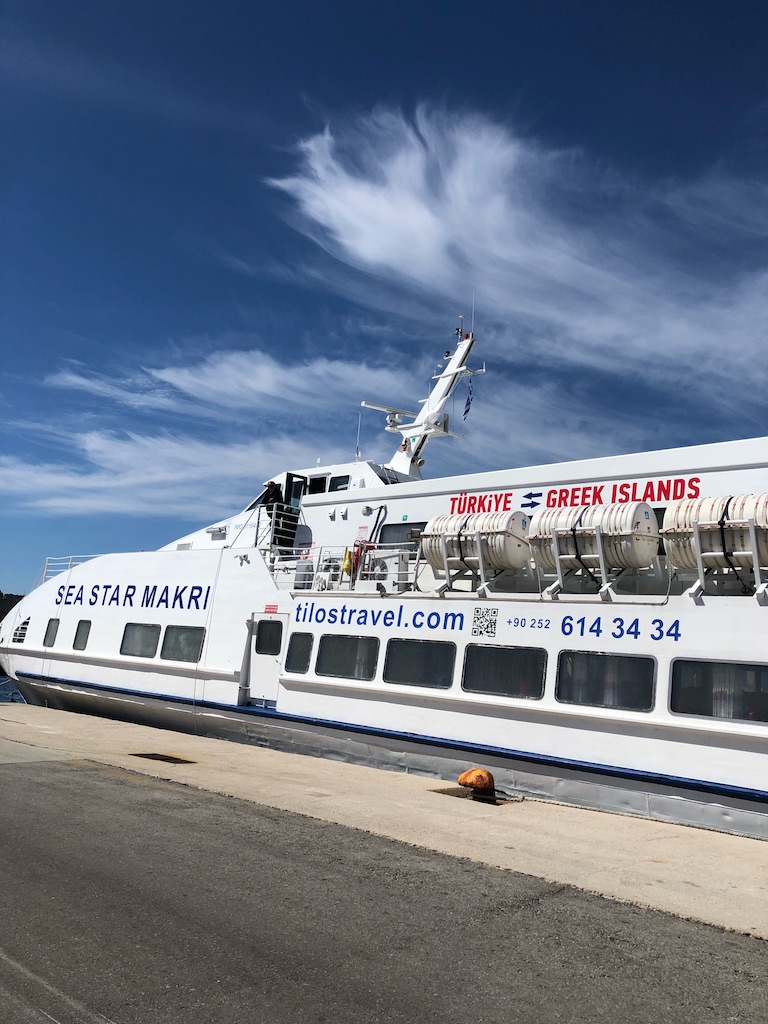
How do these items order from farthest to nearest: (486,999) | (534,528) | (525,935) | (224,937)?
(534,528)
(525,935)
(224,937)
(486,999)

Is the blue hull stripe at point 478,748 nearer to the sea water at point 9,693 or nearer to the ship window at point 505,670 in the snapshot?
the ship window at point 505,670

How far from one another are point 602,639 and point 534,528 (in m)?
2.02

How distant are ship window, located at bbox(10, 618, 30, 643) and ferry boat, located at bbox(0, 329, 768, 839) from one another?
1.79 meters

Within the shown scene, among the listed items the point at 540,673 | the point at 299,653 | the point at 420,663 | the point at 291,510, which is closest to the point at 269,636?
the point at 299,653

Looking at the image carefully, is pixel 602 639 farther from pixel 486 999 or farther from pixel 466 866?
pixel 486 999

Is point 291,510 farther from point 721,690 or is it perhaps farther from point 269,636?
point 721,690

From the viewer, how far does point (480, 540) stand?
1214 cm

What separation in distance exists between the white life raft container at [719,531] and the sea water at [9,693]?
797 inches

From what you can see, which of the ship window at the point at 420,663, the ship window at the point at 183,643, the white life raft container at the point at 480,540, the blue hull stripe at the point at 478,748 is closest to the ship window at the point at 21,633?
the blue hull stripe at the point at 478,748

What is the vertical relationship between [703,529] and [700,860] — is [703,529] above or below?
above

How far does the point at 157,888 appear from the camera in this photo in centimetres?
516

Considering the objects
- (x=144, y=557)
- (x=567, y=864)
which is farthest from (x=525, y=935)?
(x=144, y=557)

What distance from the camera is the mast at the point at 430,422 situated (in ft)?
61.5

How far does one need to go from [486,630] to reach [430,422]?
318 inches
